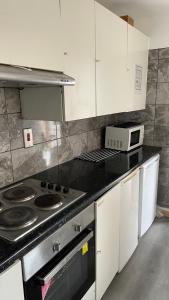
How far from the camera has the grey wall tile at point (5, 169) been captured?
1428 millimetres

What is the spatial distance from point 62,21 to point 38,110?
53 centimetres

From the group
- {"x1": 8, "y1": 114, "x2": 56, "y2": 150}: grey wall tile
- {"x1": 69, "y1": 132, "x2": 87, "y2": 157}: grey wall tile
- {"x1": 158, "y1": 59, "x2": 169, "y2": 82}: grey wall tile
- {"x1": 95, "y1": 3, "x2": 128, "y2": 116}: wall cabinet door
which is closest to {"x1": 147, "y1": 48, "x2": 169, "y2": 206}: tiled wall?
{"x1": 158, "y1": 59, "x2": 169, "y2": 82}: grey wall tile

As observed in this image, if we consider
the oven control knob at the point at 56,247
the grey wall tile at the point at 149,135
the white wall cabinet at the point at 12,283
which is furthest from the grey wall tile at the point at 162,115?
the white wall cabinet at the point at 12,283

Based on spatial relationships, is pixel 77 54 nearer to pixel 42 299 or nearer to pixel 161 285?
pixel 42 299

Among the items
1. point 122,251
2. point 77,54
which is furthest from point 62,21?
point 122,251

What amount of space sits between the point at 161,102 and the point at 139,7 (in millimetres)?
993

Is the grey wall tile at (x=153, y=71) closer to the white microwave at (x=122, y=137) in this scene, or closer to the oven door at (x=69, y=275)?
the white microwave at (x=122, y=137)

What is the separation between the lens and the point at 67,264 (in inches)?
45.8

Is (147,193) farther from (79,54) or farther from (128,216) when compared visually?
(79,54)

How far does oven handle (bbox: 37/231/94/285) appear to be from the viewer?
97 centimetres

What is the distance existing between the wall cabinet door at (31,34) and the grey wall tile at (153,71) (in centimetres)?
151

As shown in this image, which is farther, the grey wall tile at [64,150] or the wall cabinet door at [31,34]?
the grey wall tile at [64,150]

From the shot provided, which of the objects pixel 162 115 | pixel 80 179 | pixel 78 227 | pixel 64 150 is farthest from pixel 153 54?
pixel 78 227

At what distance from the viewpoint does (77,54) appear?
1.42 metres
